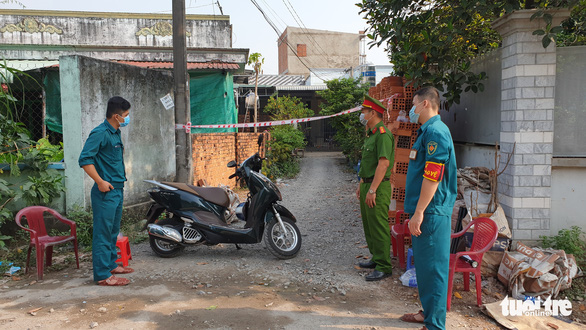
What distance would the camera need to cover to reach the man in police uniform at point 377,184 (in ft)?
14.6

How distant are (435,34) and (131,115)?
178 inches

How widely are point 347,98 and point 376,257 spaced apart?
11725 mm

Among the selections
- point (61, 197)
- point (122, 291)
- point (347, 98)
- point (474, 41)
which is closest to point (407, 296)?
point (122, 291)

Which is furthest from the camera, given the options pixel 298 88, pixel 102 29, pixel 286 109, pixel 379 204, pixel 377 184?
pixel 298 88

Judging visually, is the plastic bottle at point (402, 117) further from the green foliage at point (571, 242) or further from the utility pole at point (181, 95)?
the utility pole at point (181, 95)

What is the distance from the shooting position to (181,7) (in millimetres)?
6980

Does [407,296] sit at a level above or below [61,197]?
below

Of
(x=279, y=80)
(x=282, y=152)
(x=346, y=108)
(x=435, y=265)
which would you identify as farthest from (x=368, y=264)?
(x=279, y=80)

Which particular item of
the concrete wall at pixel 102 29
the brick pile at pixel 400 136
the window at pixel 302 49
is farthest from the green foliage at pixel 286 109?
the window at pixel 302 49

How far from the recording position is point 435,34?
18.1 feet

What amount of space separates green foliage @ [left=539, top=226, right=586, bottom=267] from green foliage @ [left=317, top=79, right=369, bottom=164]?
9.61 m

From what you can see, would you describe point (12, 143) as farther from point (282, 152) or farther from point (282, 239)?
point (282, 152)

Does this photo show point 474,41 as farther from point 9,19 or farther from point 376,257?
point 9,19

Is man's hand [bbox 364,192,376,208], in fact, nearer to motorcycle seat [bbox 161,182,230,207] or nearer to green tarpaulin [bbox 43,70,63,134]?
motorcycle seat [bbox 161,182,230,207]
